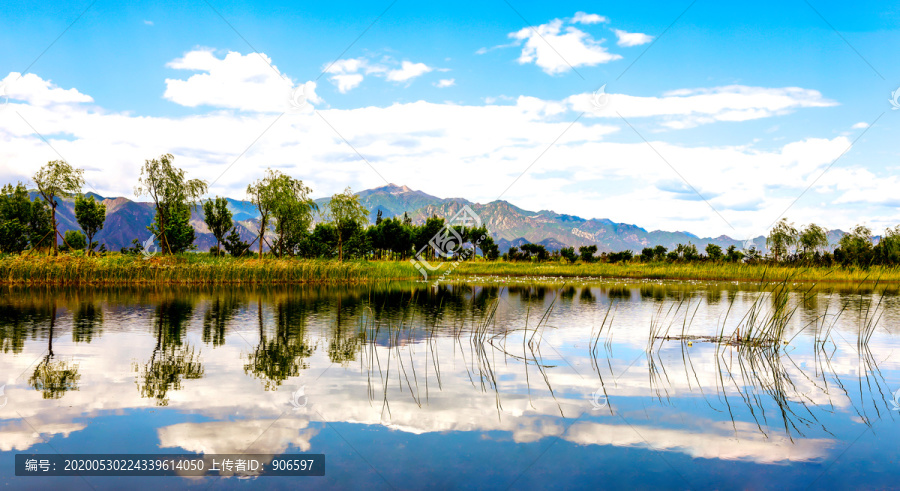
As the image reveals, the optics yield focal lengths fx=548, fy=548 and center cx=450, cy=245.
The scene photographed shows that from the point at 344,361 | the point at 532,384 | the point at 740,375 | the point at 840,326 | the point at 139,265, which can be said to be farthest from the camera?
the point at 139,265

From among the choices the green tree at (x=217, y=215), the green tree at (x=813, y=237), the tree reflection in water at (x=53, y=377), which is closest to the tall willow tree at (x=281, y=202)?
the green tree at (x=217, y=215)

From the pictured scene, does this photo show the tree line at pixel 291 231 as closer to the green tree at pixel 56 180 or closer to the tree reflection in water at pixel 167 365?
the green tree at pixel 56 180

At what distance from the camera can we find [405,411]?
906 cm

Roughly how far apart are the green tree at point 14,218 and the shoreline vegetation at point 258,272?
115 ft

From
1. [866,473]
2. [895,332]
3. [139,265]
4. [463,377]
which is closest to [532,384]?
[463,377]

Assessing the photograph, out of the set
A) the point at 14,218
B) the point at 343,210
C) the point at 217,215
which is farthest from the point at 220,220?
the point at 343,210

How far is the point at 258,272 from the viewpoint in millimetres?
41750

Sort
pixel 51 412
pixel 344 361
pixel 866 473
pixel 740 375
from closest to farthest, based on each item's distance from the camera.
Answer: pixel 866 473 → pixel 51 412 → pixel 740 375 → pixel 344 361

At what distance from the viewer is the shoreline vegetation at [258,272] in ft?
121

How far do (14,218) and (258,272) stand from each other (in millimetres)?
57997

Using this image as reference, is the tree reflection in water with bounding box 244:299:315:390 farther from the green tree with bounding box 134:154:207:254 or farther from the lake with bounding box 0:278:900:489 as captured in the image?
the green tree with bounding box 134:154:207:254

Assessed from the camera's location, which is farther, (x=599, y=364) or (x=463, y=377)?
(x=599, y=364)

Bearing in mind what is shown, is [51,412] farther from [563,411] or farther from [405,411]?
[563,411]

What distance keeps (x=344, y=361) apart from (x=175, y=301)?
17793 millimetres
